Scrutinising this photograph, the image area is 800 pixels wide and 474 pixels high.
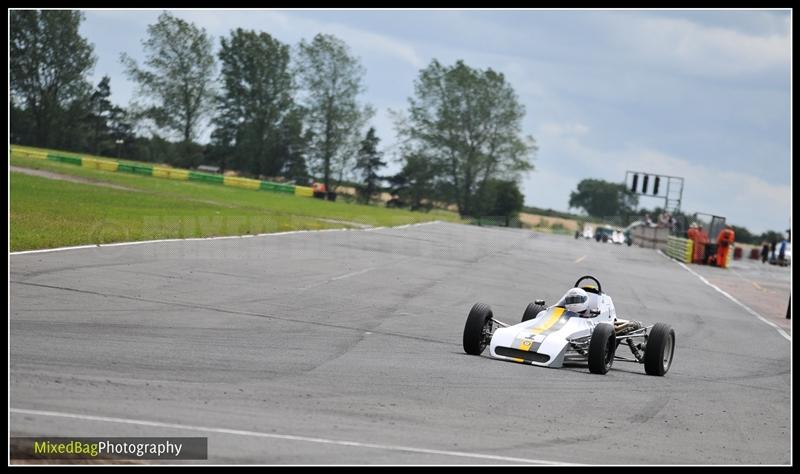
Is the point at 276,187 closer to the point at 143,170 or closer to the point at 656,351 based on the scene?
the point at 143,170

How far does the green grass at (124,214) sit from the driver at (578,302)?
1120 centimetres

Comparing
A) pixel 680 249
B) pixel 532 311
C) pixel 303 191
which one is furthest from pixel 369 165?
pixel 532 311

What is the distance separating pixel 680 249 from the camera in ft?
178

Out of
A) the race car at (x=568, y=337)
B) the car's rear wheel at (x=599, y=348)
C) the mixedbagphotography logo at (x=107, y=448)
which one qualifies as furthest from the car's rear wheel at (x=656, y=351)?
the mixedbagphotography logo at (x=107, y=448)

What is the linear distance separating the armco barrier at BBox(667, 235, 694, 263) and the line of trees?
149 feet

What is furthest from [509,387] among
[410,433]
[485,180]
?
[485,180]

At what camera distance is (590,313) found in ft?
45.9

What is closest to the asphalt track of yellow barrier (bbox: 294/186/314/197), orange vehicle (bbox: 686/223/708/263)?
orange vehicle (bbox: 686/223/708/263)

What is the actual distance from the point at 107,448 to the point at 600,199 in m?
192

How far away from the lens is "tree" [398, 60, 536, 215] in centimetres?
10669

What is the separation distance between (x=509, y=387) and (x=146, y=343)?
12.7ft

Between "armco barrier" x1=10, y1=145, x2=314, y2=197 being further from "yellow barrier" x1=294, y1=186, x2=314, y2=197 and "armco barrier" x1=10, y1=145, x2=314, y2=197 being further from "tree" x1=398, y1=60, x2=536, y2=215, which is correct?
"tree" x1=398, y1=60, x2=536, y2=215

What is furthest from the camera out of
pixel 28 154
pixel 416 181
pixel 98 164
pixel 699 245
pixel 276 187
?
pixel 416 181

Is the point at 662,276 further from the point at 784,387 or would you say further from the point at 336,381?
the point at 336,381
